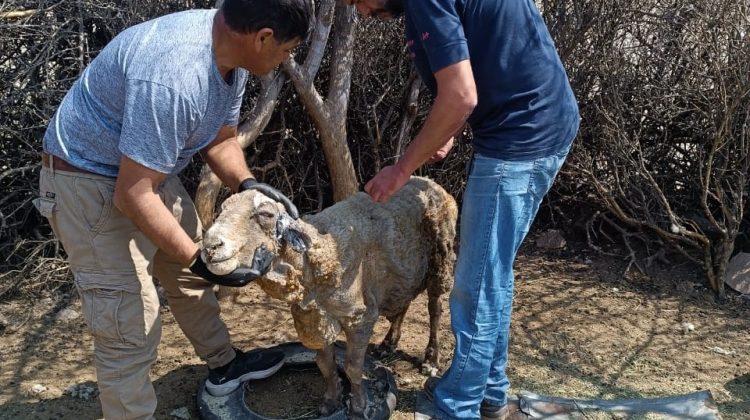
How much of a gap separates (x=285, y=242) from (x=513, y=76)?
1.17 metres

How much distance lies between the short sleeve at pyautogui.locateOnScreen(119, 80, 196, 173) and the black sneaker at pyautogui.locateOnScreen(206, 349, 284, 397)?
1574 millimetres

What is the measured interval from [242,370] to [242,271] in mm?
1324

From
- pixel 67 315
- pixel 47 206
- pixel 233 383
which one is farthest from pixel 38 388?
pixel 47 206

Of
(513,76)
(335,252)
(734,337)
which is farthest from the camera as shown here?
(734,337)

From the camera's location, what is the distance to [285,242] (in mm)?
2686

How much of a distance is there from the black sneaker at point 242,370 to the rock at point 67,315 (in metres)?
1.61

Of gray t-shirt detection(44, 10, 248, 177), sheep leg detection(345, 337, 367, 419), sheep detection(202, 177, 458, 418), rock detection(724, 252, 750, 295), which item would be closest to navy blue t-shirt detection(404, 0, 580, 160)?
sheep detection(202, 177, 458, 418)

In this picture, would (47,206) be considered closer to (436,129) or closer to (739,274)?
(436,129)

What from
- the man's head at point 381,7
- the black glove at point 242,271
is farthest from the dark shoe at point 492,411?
the man's head at point 381,7

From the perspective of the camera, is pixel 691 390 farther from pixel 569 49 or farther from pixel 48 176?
pixel 48 176

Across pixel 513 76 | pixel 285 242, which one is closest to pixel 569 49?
pixel 513 76

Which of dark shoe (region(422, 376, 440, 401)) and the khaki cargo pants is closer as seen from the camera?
the khaki cargo pants

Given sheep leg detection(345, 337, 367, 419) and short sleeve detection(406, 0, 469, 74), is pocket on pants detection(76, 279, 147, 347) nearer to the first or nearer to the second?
sheep leg detection(345, 337, 367, 419)

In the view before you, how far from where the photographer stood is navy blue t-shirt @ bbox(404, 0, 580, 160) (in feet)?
8.16
